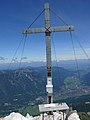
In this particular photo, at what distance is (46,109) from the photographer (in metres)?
14.8

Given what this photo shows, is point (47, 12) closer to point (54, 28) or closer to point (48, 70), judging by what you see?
point (54, 28)

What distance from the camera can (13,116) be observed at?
1736 cm

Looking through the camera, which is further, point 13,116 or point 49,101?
point 13,116

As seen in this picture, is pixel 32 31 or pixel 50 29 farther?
pixel 32 31

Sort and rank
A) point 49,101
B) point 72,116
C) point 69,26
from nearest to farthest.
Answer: point 69,26 → point 49,101 → point 72,116

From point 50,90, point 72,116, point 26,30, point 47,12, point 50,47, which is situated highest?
point 47,12

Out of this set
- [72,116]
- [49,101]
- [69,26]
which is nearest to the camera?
[69,26]

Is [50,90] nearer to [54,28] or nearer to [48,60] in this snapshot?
[48,60]

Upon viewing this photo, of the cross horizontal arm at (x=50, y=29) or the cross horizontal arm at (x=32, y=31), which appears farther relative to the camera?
the cross horizontal arm at (x=32, y=31)

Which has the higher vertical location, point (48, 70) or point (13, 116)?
point (48, 70)

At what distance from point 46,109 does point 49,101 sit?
0.92 m

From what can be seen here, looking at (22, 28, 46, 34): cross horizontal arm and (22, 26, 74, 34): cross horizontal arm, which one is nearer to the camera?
(22, 26, 74, 34): cross horizontal arm

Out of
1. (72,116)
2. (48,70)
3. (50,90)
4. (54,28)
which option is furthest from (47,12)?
(72,116)

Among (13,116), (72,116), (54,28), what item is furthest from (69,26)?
(13,116)
